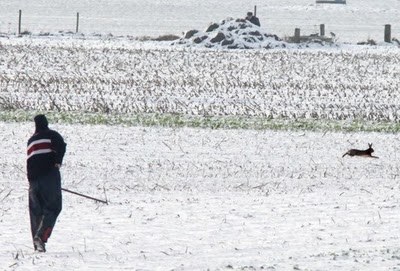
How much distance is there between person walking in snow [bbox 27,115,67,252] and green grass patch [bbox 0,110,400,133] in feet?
33.9

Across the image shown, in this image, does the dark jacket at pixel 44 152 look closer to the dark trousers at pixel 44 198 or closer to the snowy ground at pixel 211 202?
the dark trousers at pixel 44 198

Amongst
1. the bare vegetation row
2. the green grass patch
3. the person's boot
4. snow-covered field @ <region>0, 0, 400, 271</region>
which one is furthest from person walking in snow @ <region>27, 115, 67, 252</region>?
the bare vegetation row

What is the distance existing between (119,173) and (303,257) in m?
7.09

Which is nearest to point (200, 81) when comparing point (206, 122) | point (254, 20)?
point (206, 122)

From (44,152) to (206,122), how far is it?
11.2m

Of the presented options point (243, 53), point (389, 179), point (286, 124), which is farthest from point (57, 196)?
point (243, 53)

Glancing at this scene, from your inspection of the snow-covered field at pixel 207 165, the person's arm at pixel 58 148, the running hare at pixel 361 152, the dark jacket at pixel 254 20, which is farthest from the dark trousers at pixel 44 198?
the dark jacket at pixel 254 20

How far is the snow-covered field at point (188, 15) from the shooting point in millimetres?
58719

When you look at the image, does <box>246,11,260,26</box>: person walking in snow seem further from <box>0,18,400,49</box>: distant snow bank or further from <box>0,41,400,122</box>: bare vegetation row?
<box>0,41,400,122</box>: bare vegetation row

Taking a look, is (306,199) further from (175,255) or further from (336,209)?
(175,255)

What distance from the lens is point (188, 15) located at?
7069 cm

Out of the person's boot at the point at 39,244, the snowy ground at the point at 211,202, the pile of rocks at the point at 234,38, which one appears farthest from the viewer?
the pile of rocks at the point at 234,38

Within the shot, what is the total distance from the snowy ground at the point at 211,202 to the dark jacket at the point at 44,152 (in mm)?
918

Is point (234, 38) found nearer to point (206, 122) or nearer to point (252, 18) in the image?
point (252, 18)
